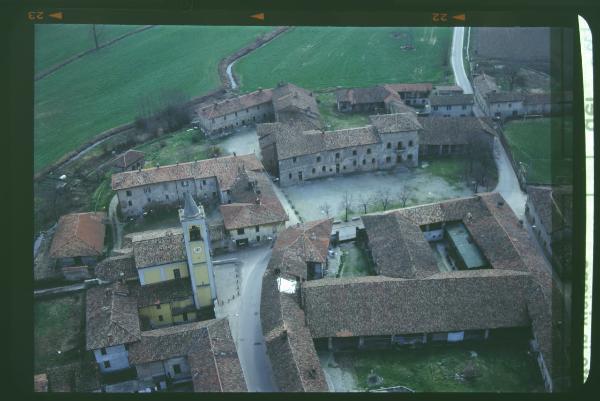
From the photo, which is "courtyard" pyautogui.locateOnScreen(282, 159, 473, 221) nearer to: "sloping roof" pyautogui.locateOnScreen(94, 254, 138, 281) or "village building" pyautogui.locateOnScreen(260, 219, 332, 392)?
"village building" pyautogui.locateOnScreen(260, 219, 332, 392)

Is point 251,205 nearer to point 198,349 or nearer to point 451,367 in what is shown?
point 198,349

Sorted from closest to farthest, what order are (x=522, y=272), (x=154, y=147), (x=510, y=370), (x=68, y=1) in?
1. (x=68, y=1)
2. (x=510, y=370)
3. (x=522, y=272)
4. (x=154, y=147)

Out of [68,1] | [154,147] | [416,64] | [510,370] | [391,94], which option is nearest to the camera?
[68,1]

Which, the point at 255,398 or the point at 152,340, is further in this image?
the point at 152,340

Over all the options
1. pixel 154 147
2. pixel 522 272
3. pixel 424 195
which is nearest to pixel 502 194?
pixel 424 195

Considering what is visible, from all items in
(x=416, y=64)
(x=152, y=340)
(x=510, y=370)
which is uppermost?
(x=416, y=64)

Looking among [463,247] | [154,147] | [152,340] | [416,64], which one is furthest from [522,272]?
[416,64]

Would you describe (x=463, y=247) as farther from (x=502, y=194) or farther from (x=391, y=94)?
(x=391, y=94)

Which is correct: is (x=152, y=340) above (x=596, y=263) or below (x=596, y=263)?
below
